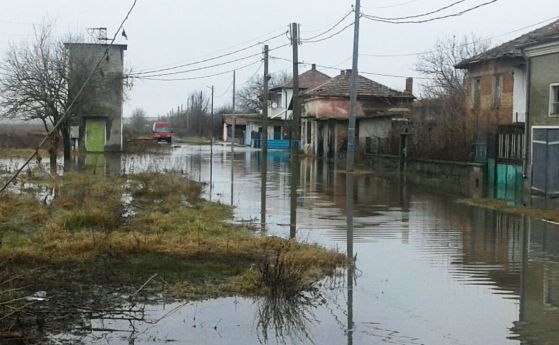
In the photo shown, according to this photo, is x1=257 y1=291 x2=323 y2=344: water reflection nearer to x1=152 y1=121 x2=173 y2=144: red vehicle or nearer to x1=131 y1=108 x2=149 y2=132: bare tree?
x1=152 y1=121 x2=173 y2=144: red vehicle

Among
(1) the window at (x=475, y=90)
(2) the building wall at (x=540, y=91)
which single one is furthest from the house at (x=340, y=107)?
(2) the building wall at (x=540, y=91)

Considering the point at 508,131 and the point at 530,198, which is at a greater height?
the point at 508,131

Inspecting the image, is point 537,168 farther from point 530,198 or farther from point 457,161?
point 457,161

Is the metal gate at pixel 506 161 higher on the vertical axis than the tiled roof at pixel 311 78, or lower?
lower

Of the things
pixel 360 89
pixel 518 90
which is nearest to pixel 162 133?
pixel 360 89

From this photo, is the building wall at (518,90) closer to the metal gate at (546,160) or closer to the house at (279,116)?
the metal gate at (546,160)

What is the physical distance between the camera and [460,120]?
31.4 m

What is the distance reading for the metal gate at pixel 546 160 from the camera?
2120cm

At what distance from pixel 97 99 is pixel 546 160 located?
1182 inches

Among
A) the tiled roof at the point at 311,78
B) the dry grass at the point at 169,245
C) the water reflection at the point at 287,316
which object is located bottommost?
the water reflection at the point at 287,316

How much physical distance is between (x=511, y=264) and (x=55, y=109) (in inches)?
1149

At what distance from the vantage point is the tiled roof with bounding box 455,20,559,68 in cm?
2211

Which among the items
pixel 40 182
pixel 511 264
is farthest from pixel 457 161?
pixel 511 264

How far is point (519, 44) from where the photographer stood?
2428 cm
